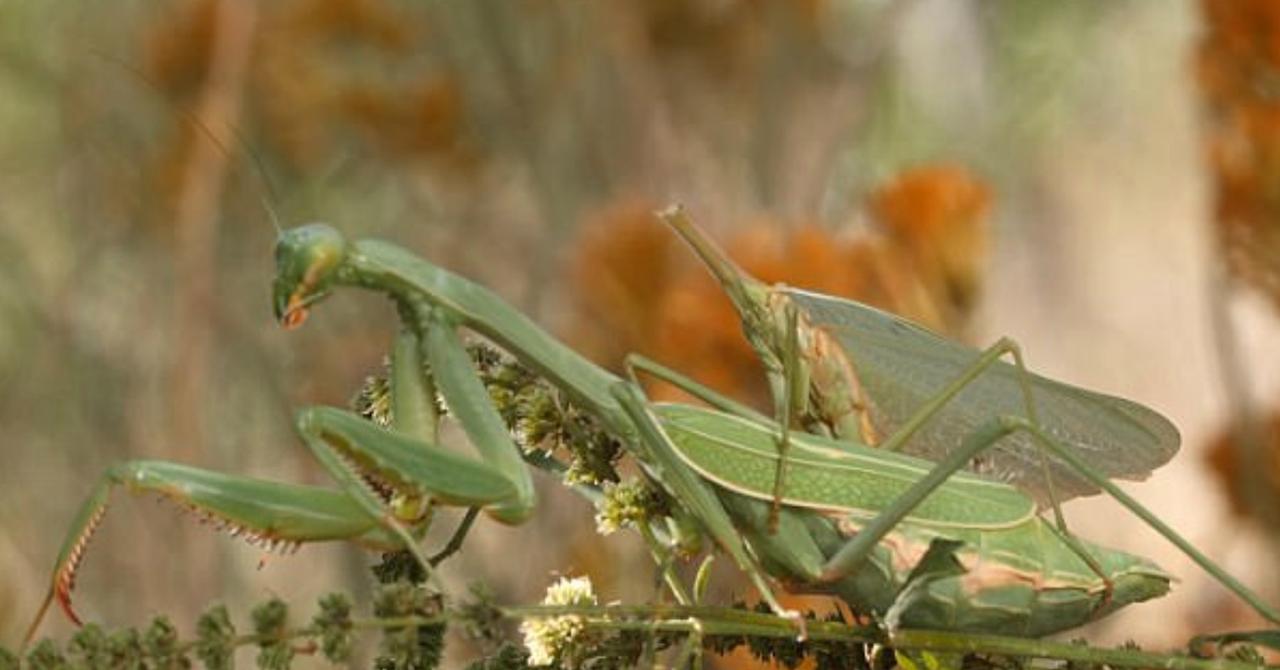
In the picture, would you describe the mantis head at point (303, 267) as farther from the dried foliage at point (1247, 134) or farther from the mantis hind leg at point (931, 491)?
the dried foliage at point (1247, 134)

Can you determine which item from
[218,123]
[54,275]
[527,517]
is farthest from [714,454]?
[54,275]

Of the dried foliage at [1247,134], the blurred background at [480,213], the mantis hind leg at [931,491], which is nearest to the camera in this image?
the mantis hind leg at [931,491]

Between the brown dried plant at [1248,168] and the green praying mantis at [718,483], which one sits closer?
the green praying mantis at [718,483]

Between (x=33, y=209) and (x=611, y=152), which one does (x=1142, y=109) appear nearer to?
(x=611, y=152)

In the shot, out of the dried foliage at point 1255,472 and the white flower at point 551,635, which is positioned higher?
the dried foliage at point 1255,472

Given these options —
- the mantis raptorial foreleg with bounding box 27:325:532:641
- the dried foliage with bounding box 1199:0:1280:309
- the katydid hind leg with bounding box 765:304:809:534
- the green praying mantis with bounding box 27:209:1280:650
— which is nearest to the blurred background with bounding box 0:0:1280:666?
the dried foliage with bounding box 1199:0:1280:309

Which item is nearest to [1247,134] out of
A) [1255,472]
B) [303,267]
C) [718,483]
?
[1255,472]

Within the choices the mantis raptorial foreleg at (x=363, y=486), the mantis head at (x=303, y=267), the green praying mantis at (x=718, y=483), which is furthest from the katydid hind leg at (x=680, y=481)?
the mantis head at (x=303, y=267)
